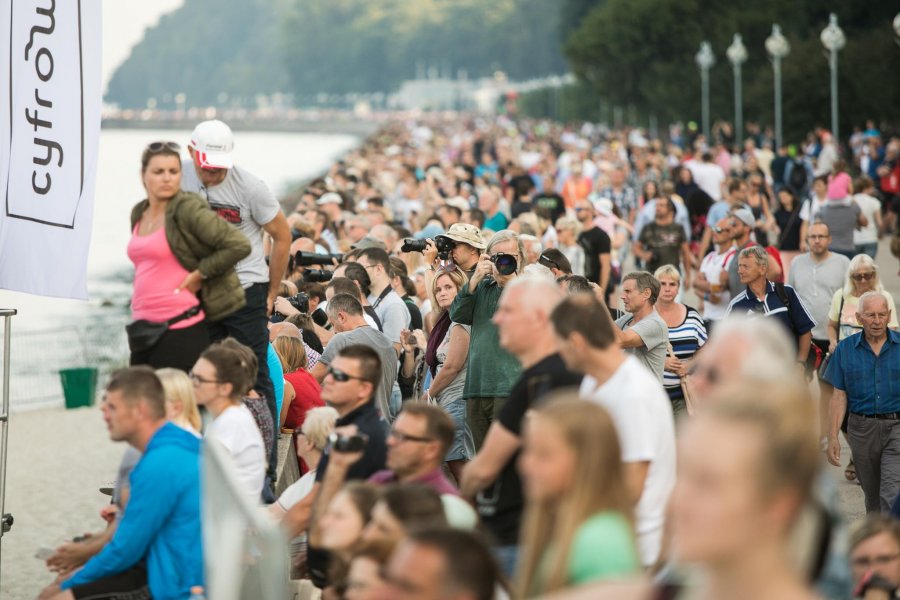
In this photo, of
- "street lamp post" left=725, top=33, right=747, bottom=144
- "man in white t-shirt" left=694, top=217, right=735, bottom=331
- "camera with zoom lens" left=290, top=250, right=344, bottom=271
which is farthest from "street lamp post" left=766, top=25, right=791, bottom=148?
"camera with zoom lens" left=290, top=250, right=344, bottom=271

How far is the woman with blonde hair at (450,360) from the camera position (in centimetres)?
929

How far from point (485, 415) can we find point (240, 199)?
1.89m

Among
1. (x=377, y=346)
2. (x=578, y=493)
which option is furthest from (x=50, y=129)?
(x=578, y=493)

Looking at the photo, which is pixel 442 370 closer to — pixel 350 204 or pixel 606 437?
pixel 606 437

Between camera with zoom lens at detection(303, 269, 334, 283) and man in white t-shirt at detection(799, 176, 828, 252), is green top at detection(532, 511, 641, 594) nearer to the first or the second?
camera with zoom lens at detection(303, 269, 334, 283)

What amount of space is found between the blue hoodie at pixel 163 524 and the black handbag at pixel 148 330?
0.80 metres

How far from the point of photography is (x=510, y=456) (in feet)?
19.0

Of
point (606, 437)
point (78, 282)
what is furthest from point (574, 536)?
point (78, 282)

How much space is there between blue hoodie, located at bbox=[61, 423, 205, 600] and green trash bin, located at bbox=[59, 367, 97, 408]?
19055 millimetres

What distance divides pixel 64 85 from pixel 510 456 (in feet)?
12.6

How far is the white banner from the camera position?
328 inches

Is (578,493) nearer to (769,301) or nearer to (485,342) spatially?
(485,342)

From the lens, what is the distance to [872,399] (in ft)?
32.0

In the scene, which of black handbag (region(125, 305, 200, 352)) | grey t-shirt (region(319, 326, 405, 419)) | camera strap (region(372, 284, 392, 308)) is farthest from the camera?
camera strap (region(372, 284, 392, 308))
